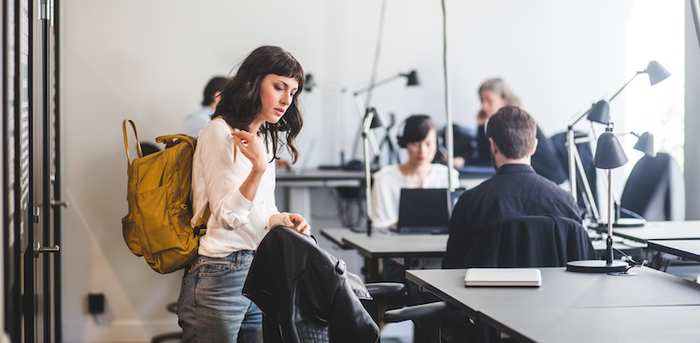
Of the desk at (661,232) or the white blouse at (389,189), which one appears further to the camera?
the white blouse at (389,189)

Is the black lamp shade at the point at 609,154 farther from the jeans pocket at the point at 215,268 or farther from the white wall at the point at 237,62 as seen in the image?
the white wall at the point at 237,62

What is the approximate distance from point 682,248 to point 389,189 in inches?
72.8

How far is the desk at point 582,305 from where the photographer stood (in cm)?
114

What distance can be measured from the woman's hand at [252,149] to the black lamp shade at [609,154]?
904 millimetres

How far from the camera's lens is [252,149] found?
1.49 metres

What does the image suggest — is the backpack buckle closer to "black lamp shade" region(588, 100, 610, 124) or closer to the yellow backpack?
the yellow backpack

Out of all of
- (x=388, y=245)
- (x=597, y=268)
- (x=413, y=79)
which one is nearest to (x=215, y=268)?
(x=597, y=268)

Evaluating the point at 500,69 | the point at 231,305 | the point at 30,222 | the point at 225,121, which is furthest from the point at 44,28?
the point at 500,69

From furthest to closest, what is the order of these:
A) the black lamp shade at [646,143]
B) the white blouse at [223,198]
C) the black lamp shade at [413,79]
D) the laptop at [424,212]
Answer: the black lamp shade at [413,79]
the laptop at [424,212]
the black lamp shade at [646,143]
the white blouse at [223,198]

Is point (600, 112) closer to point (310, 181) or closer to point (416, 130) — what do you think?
point (416, 130)

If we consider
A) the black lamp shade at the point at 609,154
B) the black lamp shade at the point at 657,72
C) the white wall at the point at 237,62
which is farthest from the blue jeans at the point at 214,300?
the white wall at the point at 237,62

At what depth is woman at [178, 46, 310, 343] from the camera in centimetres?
150

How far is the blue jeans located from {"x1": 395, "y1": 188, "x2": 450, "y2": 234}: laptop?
141cm

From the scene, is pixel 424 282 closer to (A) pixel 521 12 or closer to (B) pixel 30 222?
(B) pixel 30 222
